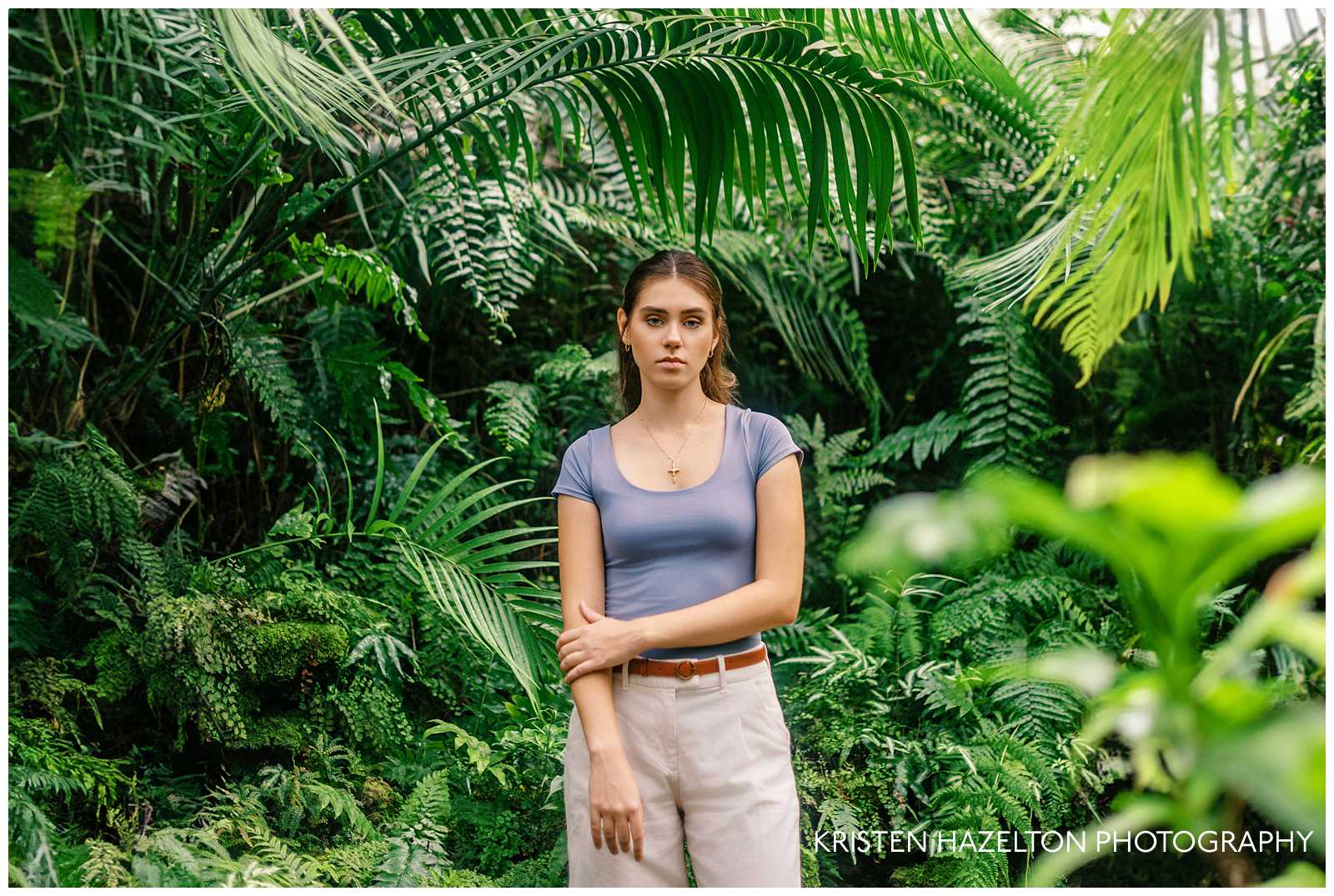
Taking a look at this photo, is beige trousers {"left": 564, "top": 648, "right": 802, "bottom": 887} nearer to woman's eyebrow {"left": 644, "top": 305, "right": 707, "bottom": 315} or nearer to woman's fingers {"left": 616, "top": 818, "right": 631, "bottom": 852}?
woman's fingers {"left": 616, "top": 818, "right": 631, "bottom": 852}

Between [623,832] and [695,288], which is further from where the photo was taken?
[695,288]

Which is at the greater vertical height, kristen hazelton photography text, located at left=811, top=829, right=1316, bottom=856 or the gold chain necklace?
the gold chain necklace

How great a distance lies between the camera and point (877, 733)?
2389 millimetres

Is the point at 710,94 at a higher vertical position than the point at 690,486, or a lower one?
higher

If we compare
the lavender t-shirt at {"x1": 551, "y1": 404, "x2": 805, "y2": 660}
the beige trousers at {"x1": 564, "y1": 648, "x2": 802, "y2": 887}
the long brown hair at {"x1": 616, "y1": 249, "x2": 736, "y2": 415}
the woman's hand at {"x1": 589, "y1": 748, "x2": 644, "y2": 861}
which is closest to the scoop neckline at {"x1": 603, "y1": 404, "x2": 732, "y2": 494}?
the lavender t-shirt at {"x1": 551, "y1": 404, "x2": 805, "y2": 660}

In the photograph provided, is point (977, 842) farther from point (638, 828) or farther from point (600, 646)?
point (600, 646)

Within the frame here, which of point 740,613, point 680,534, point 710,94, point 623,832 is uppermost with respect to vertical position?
point 710,94

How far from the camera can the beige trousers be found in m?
1.27

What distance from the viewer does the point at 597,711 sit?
1245mm

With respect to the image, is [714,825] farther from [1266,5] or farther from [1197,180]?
[1266,5]

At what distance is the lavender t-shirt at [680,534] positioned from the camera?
1285mm

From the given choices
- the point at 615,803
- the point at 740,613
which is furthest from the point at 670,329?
the point at 615,803

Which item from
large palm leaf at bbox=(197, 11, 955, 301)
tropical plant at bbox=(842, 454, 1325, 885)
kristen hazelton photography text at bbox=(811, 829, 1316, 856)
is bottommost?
kristen hazelton photography text at bbox=(811, 829, 1316, 856)

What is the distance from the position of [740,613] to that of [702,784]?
24 cm
